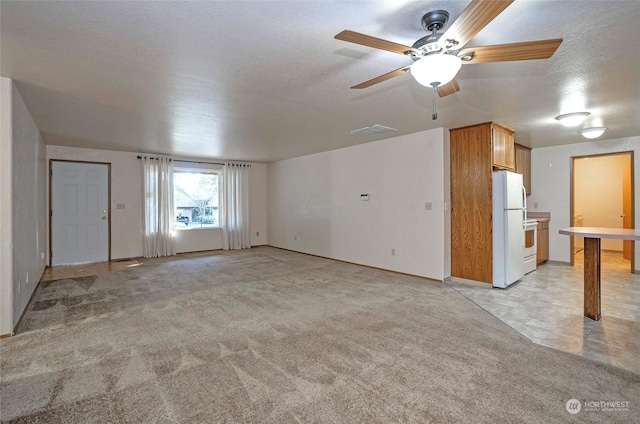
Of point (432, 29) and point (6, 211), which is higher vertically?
point (432, 29)

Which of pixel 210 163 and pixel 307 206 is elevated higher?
pixel 210 163

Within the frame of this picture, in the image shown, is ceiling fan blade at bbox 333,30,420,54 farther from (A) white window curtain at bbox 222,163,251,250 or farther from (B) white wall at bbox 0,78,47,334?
(A) white window curtain at bbox 222,163,251,250

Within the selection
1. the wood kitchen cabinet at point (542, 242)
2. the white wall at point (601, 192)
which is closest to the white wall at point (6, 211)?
the wood kitchen cabinet at point (542, 242)

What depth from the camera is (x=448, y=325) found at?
3.13m

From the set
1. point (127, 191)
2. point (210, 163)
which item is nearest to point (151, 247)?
point (127, 191)

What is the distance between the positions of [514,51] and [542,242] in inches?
224

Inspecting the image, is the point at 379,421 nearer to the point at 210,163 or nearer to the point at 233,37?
the point at 233,37

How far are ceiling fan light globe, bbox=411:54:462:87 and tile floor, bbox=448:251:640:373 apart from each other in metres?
2.46

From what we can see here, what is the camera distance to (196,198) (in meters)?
8.05

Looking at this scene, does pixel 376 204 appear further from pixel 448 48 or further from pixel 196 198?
pixel 196 198

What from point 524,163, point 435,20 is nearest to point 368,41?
point 435,20

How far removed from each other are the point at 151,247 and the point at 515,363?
281 inches

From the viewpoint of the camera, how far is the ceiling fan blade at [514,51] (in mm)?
1728

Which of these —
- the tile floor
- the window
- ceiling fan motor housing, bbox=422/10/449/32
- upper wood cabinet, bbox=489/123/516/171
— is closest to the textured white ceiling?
ceiling fan motor housing, bbox=422/10/449/32
